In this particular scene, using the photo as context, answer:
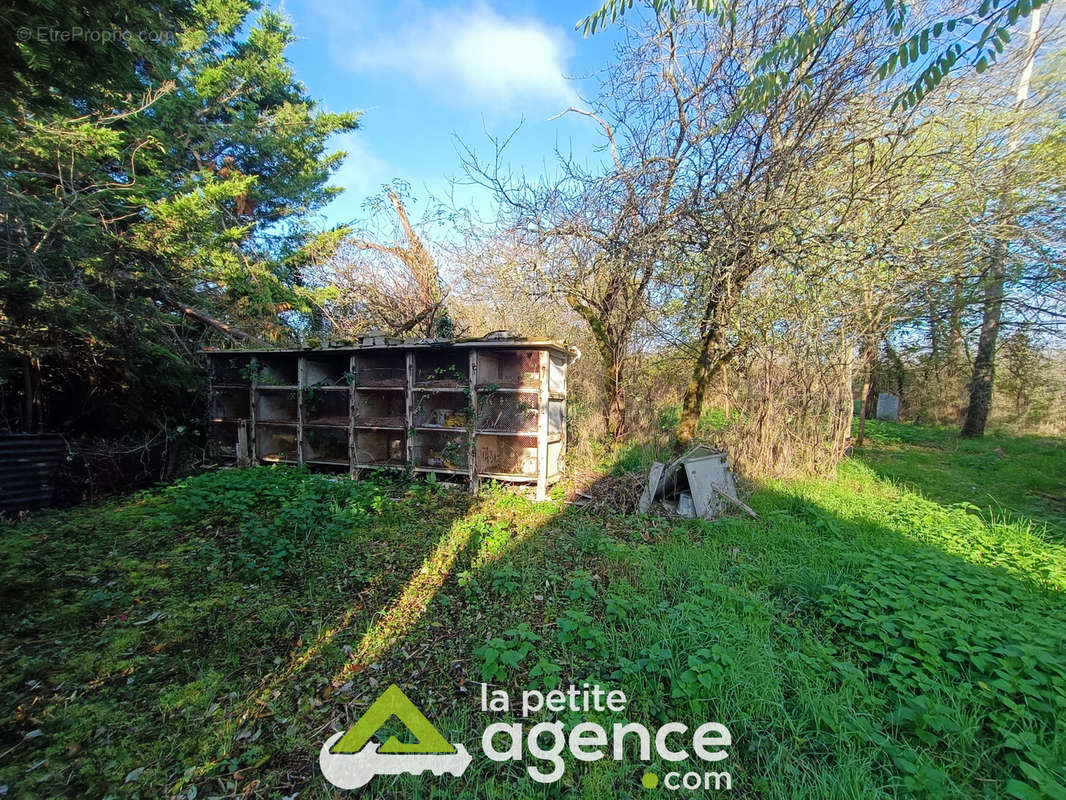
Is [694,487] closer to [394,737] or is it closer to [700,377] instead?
[700,377]

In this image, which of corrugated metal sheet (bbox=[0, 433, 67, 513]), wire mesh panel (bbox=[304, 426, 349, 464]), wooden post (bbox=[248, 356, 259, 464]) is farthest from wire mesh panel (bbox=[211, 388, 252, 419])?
corrugated metal sheet (bbox=[0, 433, 67, 513])

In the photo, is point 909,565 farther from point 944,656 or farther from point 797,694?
point 797,694

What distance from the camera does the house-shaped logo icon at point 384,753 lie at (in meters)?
1.67

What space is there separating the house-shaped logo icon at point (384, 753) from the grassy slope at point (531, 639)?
7 cm

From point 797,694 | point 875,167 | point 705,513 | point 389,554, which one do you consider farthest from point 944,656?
point 875,167

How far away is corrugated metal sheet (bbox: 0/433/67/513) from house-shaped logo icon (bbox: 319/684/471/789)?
572 centimetres

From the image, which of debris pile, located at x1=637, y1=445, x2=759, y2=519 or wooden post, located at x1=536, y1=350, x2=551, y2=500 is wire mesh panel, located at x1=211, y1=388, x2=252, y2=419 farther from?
debris pile, located at x1=637, y1=445, x2=759, y2=519

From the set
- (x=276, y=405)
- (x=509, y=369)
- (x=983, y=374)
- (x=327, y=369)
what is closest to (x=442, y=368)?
(x=509, y=369)

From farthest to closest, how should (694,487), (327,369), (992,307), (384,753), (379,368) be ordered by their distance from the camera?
(992,307) → (327,369) → (379,368) → (694,487) → (384,753)

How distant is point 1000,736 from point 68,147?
8.47 meters

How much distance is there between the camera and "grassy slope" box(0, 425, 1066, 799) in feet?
5.32

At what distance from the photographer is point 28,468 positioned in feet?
15.3

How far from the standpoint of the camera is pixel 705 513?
14.4ft

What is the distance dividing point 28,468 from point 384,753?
6.18 m
